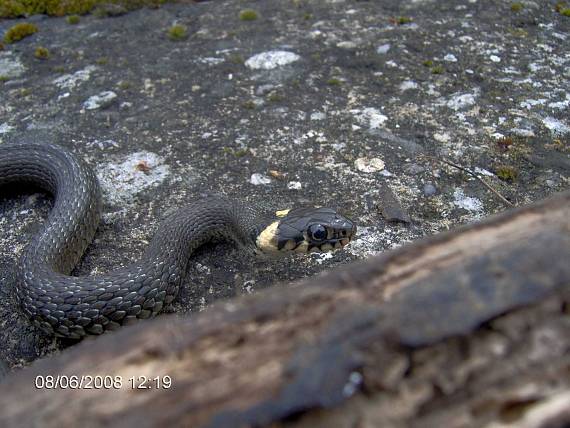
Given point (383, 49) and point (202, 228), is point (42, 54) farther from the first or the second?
point (383, 49)

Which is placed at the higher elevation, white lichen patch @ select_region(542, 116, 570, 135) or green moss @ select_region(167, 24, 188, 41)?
green moss @ select_region(167, 24, 188, 41)

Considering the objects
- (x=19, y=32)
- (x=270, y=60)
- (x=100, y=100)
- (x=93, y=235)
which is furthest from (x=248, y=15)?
(x=93, y=235)

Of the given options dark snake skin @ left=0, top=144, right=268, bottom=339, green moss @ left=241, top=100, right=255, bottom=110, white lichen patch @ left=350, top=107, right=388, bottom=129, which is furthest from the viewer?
green moss @ left=241, top=100, right=255, bottom=110

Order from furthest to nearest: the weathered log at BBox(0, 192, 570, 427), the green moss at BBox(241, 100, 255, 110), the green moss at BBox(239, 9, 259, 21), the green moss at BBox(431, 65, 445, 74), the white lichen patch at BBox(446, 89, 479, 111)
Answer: the green moss at BBox(239, 9, 259, 21)
the green moss at BBox(431, 65, 445, 74)
the green moss at BBox(241, 100, 255, 110)
the white lichen patch at BBox(446, 89, 479, 111)
the weathered log at BBox(0, 192, 570, 427)

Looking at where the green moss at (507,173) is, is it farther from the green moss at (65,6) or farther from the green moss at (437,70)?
the green moss at (65,6)

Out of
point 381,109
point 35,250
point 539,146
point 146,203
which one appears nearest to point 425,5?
point 381,109

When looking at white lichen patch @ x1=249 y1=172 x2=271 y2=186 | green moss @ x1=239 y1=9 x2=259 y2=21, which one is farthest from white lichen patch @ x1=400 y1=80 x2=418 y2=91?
green moss @ x1=239 y1=9 x2=259 y2=21

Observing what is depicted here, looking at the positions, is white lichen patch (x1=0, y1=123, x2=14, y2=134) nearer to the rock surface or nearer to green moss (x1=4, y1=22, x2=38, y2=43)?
the rock surface
